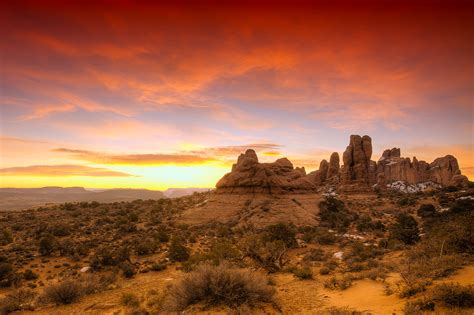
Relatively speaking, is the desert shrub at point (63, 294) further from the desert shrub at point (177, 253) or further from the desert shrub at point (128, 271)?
the desert shrub at point (177, 253)

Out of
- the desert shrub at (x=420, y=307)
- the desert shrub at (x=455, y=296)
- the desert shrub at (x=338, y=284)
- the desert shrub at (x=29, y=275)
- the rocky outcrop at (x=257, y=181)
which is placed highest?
the rocky outcrop at (x=257, y=181)

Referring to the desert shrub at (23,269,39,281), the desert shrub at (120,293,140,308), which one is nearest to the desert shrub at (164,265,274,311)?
the desert shrub at (120,293,140,308)

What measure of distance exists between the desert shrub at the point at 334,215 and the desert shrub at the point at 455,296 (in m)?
23.7

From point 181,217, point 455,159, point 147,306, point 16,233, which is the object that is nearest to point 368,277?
point 147,306

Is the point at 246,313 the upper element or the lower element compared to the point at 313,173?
lower

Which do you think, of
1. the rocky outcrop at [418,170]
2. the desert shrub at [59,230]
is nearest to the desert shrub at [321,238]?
the desert shrub at [59,230]

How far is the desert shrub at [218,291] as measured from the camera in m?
9.02

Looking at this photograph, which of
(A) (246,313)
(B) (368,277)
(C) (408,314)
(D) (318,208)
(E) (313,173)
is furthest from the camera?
(E) (313,173)

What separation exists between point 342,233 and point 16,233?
3252 centimetres

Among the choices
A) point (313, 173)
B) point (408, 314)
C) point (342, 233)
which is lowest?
point (342, 233)

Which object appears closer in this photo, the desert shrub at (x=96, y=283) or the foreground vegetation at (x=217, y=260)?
Answer: the foreground vegetation at (x=217, y=260)

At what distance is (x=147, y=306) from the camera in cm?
1042

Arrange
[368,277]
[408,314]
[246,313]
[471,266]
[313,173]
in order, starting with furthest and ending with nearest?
[313,173]
[368,277]
[471,266]
[246,313]
[408,314]

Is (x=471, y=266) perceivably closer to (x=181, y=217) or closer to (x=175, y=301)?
(x=175, y=301)
